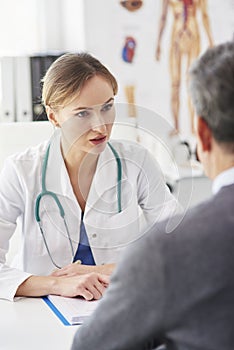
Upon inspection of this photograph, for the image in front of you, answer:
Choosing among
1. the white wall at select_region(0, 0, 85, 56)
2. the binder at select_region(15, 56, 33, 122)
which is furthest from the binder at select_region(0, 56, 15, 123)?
the white wall at select_region(0, 0, 85, 56)

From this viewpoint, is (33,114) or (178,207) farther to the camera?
(33,114)

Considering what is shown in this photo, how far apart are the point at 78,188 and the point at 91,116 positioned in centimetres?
24

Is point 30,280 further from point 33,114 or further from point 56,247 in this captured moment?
point 33,114

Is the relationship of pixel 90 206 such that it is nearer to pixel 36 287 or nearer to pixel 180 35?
pixel 36 287

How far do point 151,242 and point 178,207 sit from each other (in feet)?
2.79

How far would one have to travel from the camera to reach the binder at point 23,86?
3.58m

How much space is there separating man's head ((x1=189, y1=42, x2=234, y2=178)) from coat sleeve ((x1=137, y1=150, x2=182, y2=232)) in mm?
815

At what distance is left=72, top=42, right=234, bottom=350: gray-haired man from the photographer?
3.47ft

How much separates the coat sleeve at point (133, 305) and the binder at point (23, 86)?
254cm

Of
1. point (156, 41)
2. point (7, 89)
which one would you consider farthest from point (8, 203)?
point (156, 41)

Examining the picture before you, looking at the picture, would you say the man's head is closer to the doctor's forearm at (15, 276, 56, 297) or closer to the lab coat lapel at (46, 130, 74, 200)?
the doctor's forearm at (15, 276, 56, 297)

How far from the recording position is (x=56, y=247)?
2025 mm

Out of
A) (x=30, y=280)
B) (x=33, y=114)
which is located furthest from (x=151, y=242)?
(x=33, y=114)

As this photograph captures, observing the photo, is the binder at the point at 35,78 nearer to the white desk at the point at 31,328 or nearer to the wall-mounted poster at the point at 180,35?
the wall-mounted poster at the point at 180,35
